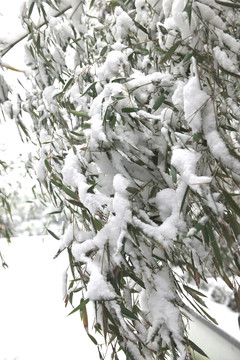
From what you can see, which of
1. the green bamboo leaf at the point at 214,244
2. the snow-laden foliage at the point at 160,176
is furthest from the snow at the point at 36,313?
the green bamboo leaf at the point at 214,244

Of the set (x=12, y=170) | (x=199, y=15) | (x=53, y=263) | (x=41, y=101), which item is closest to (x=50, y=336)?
(x=12, y=170)

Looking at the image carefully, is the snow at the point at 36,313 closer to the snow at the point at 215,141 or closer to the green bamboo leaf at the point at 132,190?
the green bamboo leaf at the point at 132,190

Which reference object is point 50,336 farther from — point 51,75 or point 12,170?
point 51,75

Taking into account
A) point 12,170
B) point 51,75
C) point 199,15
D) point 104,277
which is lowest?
point 104,277

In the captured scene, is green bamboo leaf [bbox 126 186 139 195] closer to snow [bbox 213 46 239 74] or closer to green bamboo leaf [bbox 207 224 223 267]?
green bamboo leaf [bbox 207 224 223 267]

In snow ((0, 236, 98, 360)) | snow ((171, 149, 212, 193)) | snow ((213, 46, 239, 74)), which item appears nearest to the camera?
snow ((171, 149, 212, 193))

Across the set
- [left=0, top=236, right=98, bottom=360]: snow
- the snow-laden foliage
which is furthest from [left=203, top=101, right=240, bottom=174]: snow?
[left=0, top=236, right=98, bottom=360]: snow

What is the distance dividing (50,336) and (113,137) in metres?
2.59

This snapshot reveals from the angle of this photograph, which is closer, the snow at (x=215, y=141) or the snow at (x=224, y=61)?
the snow at (x=215, y=141)

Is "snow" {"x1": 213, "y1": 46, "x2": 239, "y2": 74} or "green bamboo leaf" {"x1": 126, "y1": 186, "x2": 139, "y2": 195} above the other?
"snow" {"x1": 213, "y1": 46, "x2": 239, "y2": 74}

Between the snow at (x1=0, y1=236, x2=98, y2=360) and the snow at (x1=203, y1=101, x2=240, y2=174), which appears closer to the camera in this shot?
the snow at (x1=203, y1=101, x2=240, y2=174)

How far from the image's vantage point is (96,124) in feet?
2.90

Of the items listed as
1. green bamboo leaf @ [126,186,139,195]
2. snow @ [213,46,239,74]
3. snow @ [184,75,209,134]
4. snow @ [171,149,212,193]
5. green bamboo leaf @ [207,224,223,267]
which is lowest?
green bamboo leaf @ [207,224,223,267]

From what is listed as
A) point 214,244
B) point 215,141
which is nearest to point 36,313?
point 214,244
